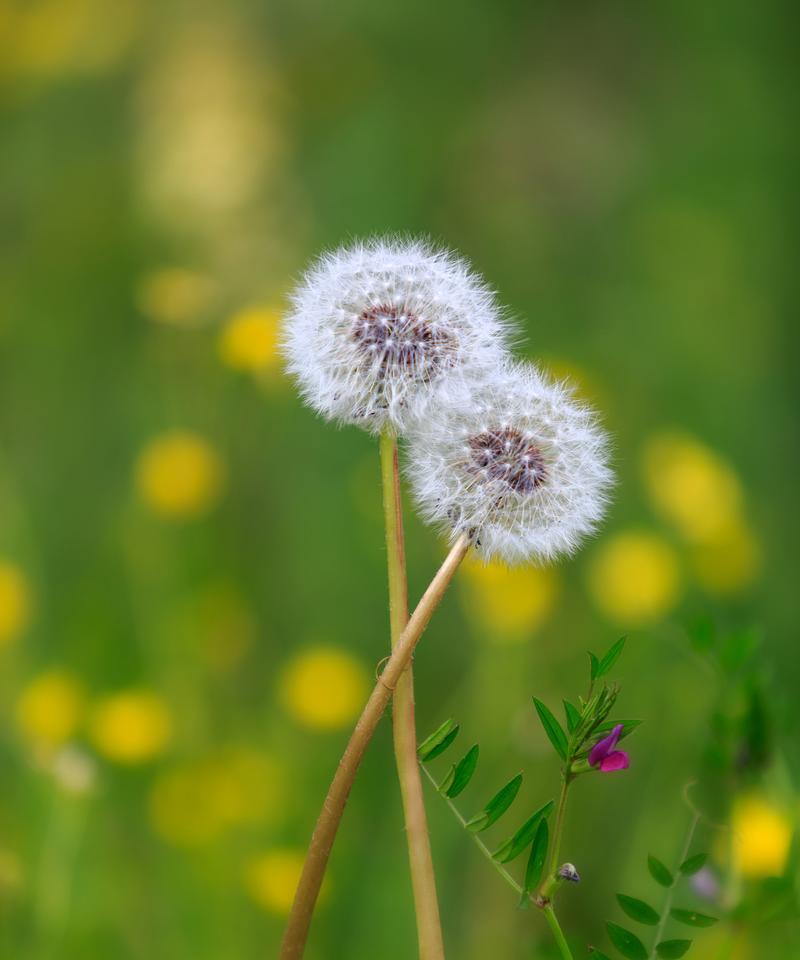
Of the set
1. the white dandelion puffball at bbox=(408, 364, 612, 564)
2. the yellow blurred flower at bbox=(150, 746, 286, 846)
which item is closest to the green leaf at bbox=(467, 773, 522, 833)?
the white dandelion puffball at bbox=(408, 364, 612, 564)

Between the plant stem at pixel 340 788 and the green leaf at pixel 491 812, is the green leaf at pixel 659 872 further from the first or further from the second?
the plant stem at pixel 340 788

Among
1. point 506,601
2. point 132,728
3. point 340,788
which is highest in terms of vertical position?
point 506,601

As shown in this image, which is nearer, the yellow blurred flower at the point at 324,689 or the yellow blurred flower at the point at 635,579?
the yellow blurred flower at the point at 324,689

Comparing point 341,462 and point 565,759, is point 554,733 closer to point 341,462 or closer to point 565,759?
point 565,759

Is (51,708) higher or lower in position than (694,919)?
higher

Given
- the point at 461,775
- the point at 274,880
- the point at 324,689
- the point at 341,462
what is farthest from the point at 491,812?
the point at 341,462

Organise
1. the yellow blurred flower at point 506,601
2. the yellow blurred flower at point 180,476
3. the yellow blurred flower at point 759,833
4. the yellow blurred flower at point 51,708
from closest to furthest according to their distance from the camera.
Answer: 1. the yellow blurred flower at point 759,833
2. the yellow blurred flower at point 51,708
3. the yellow blurred flower at point 506,601
4. the yellow blurred flower at point 180,476

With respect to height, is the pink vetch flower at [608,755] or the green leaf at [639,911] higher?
the pink vetch flower at [608,755]

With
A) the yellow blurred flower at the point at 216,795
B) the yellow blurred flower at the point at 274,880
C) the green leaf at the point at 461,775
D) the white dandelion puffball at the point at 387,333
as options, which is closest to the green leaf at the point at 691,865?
the green leaf at the point at 461,775
